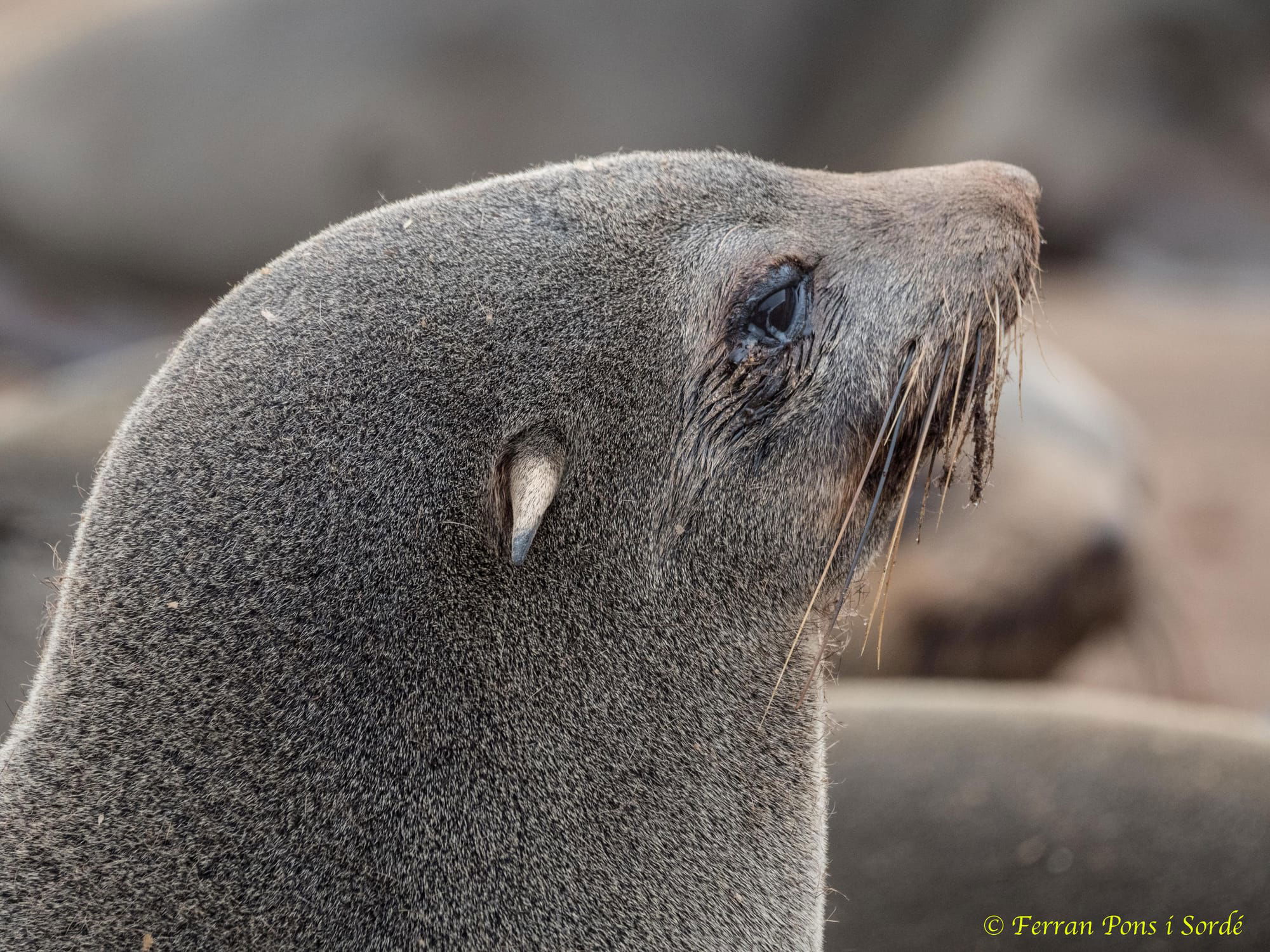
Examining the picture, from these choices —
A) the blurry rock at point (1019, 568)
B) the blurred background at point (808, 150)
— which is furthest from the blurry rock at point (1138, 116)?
the blurry rock at point (1019, 568)

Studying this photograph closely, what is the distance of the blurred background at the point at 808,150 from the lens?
19.5ft

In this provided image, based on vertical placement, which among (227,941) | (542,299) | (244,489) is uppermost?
(542,299)

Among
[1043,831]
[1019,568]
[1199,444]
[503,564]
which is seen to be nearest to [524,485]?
[503,564]

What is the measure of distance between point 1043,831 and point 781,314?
Result: 1555 mm

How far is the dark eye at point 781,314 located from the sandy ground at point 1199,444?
3.23m

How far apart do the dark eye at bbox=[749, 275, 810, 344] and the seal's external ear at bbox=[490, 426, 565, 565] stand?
0.38 m

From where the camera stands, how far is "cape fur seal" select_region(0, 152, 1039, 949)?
59.7 inches

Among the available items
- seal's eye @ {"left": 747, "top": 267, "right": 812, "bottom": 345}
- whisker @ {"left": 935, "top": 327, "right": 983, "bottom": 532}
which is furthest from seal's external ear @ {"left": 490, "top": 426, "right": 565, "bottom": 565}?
whisker @ {"left": 935, "top": 327, "right": 983, "bottom": 532}

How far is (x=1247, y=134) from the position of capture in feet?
30.8

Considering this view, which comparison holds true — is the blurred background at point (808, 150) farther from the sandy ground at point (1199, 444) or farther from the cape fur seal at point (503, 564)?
the cape fur seal at point (503, 564)

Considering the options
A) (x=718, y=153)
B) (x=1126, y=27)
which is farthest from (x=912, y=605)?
(x=1126, y=27)

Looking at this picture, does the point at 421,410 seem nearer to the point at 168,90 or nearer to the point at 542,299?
the point at 542,299

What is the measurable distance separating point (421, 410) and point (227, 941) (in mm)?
677

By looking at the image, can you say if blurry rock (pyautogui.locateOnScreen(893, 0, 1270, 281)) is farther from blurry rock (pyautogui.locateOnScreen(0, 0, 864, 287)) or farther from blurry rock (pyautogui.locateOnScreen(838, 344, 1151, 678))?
blurry rock (pyautogui.locateOnScreen(838, 344, 1151, 678))
